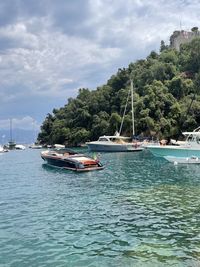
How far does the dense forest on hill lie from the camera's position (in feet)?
326

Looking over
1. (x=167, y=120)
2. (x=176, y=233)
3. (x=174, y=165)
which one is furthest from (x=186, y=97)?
(x=176, y=233)

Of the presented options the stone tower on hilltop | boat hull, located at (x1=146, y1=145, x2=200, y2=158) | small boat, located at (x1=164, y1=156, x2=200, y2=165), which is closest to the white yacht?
boat hull, located at (x1=146, y1=145, x2=200, y2=158)

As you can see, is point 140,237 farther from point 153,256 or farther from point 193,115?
point 193,115

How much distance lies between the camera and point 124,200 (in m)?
25.5

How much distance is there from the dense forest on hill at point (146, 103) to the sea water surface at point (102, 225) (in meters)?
54.6

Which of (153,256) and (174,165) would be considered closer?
(153,256)

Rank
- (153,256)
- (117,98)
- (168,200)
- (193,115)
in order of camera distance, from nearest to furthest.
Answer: (153,256), (168,200), (193,115), (117,98)

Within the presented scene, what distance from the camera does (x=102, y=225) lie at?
19.0 metres

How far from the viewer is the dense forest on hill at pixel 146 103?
326 feet

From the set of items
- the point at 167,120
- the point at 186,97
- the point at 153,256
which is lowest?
the point at 153,256

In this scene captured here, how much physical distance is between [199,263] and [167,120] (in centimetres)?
8701

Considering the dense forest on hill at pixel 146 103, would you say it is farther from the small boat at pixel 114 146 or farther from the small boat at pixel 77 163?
the small boat at pixel 77 163

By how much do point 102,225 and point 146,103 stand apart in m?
89.6

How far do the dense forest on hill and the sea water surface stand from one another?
54.6 meters
